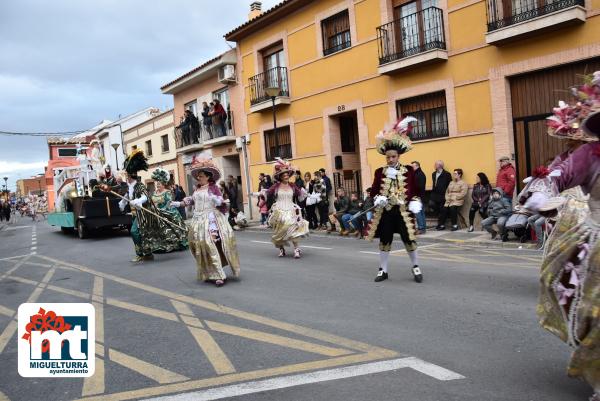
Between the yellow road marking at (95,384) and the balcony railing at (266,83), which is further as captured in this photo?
the balcony railing at (266,83)

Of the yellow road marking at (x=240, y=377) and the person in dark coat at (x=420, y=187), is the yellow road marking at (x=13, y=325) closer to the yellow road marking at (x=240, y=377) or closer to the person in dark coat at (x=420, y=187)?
the yellow road marking at (x=240, y=377)

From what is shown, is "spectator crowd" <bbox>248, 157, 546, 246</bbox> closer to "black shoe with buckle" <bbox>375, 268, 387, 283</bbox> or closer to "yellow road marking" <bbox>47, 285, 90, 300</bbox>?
"black shoe with buckle" <bbox>375, 268, 387, 283</bbox>

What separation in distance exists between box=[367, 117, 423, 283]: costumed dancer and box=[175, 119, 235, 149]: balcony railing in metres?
16.5

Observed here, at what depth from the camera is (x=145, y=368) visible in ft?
14.5

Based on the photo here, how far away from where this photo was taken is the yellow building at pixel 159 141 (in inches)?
1176

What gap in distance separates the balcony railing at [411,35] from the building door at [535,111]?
8.20 feet

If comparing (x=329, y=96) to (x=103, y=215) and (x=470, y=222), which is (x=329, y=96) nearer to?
(x=470, y=222)

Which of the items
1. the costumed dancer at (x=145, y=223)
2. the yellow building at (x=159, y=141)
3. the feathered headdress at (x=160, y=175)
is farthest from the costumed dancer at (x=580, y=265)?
the yellow building at (x=159, y=141)

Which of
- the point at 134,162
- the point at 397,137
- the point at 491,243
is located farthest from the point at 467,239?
the point at 134,162

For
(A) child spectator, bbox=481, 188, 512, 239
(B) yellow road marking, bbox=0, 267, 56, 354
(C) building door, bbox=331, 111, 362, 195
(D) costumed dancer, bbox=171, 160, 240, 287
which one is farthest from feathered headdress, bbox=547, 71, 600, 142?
(C) building door, bbox=331, 111, 362, 195

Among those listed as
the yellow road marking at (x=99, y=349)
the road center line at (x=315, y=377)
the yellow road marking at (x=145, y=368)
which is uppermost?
the yellow road marking at (x=99, y=349)

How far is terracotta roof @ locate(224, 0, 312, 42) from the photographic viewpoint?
18.6 meters

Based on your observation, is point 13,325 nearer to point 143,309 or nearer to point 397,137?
point 143,309

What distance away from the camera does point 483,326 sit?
498cm
